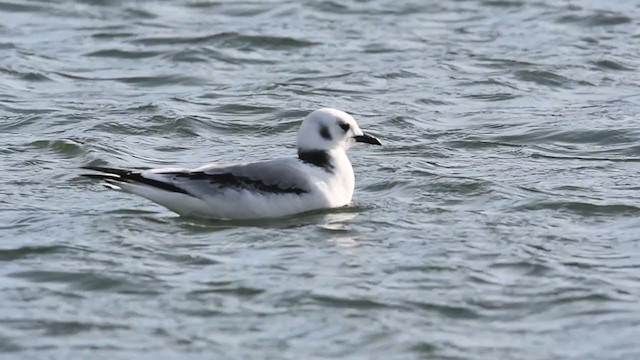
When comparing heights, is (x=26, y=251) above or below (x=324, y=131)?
below

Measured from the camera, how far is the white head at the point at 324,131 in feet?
40.9

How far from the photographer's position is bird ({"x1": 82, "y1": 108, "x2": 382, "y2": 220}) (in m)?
11.7

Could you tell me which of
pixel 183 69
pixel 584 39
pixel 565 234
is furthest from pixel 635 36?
pixel 565 234

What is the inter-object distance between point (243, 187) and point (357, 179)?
2.02 m

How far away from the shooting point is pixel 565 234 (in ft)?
38.2

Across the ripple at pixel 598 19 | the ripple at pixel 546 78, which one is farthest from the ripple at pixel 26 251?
the ripple at pixel 598 19

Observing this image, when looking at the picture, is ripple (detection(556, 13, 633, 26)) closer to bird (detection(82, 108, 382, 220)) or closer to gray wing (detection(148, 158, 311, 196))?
bird (detection(82, 108, 382, 220))

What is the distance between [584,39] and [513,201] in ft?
25.4

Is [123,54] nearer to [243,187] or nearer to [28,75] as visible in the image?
[28,75]

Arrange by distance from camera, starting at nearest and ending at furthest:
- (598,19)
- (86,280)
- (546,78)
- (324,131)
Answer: (86,280) → (324,131) → (546,78) → (598,19)

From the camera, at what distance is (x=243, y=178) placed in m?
11.9

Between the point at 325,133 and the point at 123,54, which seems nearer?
the point at 325,133

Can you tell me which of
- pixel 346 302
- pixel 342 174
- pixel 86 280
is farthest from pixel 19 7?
pixel 346 302

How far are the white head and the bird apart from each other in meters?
0.14
